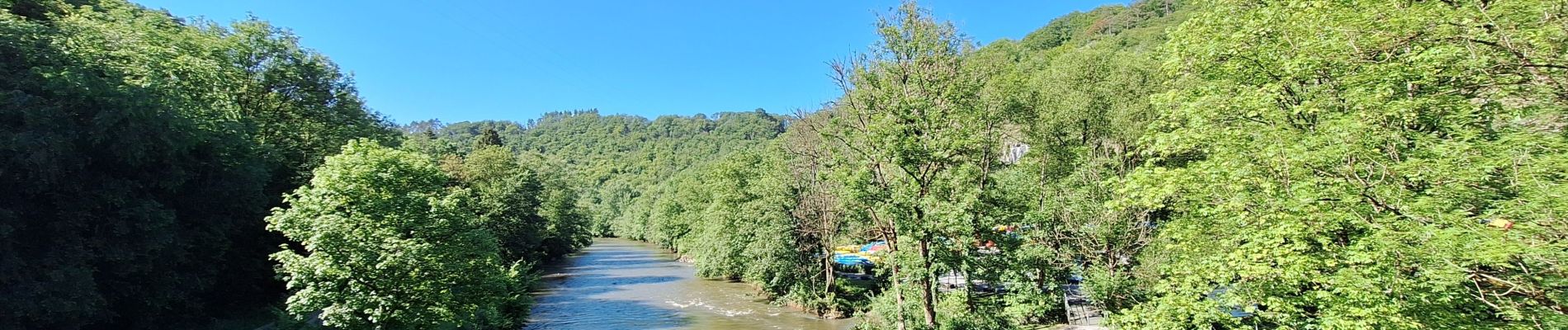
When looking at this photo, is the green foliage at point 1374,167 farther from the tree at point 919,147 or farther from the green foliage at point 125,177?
the green foliage at point 125,177

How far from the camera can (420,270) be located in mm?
13281

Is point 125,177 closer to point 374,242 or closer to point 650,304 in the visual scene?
point 374,242

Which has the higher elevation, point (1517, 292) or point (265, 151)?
point (265, 151)

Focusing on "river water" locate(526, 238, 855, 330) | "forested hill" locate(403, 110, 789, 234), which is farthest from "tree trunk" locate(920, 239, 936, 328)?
"forested hill" locate(403, 110, 789, 234)

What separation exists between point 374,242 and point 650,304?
60.5 ft

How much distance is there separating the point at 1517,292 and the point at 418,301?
57.9 feet

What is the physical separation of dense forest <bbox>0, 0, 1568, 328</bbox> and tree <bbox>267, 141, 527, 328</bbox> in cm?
6

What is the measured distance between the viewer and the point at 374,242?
41.0ft

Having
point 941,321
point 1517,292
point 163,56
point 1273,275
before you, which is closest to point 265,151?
point 163,56

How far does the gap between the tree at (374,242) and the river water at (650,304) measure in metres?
11.3

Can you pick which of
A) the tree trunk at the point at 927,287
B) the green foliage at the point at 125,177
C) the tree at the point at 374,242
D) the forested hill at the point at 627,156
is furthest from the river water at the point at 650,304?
the forested hill at the point at 627,156

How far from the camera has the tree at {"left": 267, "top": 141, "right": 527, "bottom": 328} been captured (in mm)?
12172

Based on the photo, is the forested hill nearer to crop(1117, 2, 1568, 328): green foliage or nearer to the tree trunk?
the tree trunk

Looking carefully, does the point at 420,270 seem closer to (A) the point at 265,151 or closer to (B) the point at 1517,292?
(A) the point at 265,151
